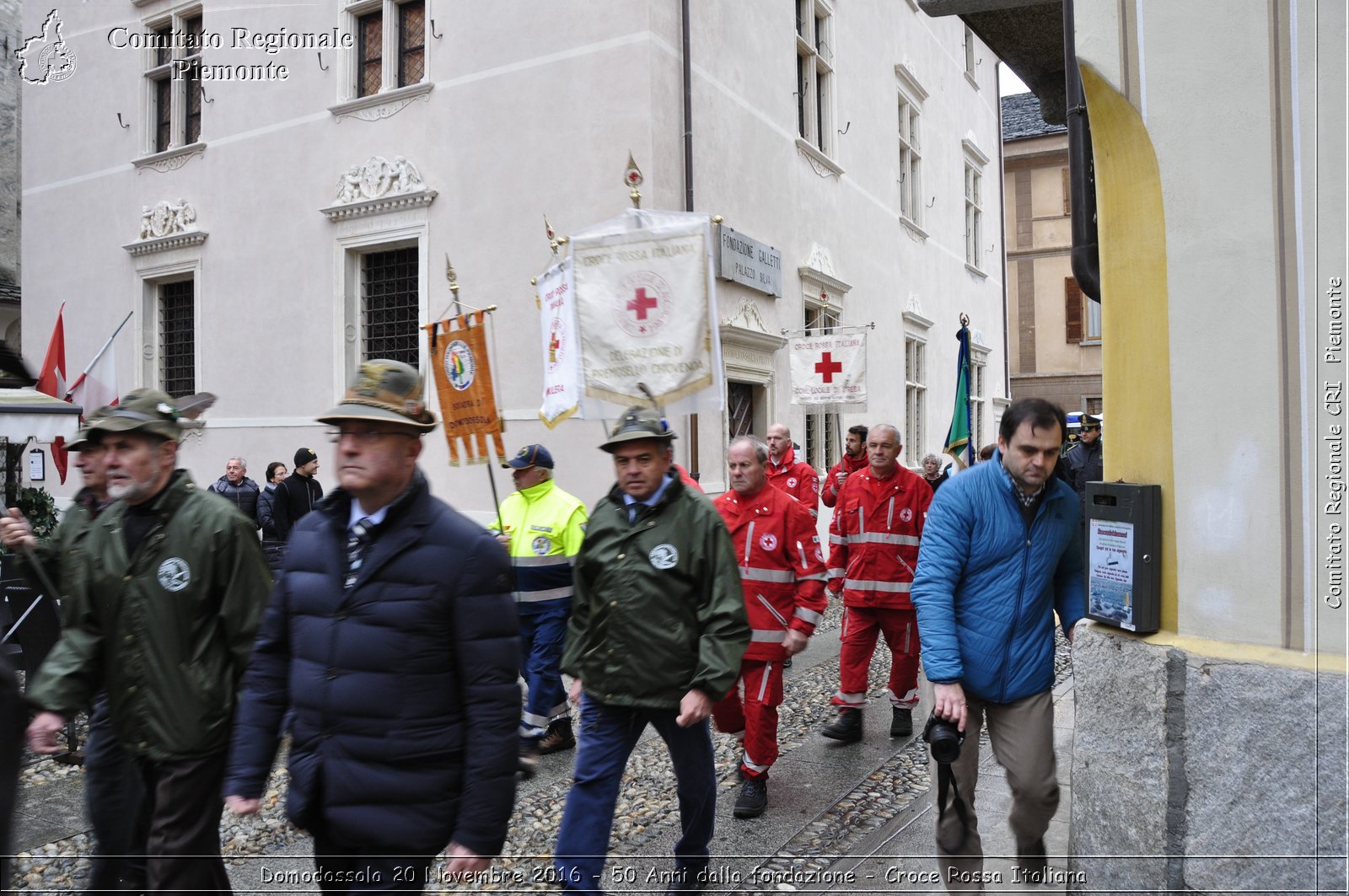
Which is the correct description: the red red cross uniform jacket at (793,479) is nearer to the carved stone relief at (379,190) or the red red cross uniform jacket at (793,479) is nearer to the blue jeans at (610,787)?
the blue jeans at (610,787)

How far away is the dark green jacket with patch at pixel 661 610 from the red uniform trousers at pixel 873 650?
9.13ft

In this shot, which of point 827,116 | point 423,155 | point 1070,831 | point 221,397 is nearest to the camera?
point 1070,831

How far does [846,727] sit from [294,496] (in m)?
6.86

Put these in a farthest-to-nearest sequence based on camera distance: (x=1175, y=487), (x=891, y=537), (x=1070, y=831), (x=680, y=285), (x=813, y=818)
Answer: (x=891, y=537) < (x=680, y=285) < (x=813, y=818) < (x=1070, y=831) < (x=1175, y=487)

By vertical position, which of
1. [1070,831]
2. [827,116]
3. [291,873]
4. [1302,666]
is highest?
[827,116]

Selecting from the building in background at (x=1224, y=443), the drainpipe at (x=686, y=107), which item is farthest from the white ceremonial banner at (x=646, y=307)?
the drainpipe at (x=686, y=107)

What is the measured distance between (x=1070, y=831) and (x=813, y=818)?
1492 mm

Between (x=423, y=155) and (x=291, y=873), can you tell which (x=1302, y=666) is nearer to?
(x=291, y=873)

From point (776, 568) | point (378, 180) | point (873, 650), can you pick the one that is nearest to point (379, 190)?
point (378, 180)

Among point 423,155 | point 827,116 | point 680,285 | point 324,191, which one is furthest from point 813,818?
point 827,116

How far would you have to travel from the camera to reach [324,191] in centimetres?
1323

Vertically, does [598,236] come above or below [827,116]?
below

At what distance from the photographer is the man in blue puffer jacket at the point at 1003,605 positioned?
3.64 m

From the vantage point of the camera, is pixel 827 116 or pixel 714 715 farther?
pixel 827 116
